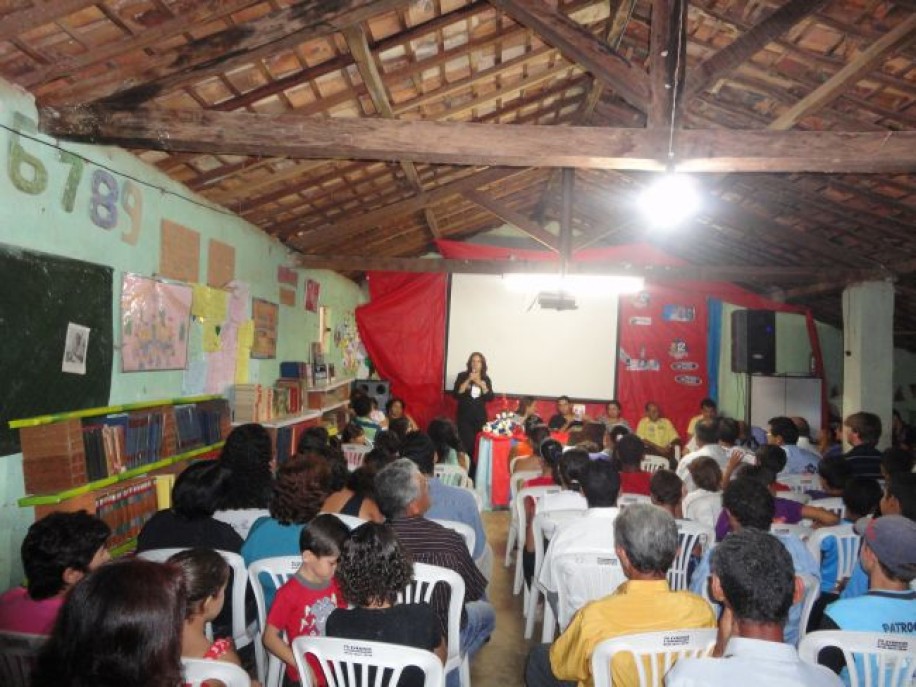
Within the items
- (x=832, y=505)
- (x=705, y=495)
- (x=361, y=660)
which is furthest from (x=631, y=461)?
(x=361, y=660)

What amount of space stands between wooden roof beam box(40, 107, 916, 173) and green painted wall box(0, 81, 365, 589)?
37 centimetres

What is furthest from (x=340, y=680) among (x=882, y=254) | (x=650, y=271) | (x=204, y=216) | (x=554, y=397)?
(x=554, y=397)

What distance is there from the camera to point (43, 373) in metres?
3.19

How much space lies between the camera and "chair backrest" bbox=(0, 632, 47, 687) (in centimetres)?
186

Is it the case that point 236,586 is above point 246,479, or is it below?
below

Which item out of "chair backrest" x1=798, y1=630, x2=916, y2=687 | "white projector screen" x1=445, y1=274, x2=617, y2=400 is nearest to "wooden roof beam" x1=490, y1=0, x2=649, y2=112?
"chair backrest" x1=798, y1=630, x2=916, y2=687

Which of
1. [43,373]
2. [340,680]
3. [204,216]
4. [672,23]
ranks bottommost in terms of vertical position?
[340,680]

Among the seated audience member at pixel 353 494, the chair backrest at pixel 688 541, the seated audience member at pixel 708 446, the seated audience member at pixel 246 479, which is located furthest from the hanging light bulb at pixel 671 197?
the seated audience member at pixel 246 479

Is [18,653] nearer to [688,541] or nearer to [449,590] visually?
[449,590]

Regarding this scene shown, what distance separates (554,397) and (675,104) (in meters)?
6.39

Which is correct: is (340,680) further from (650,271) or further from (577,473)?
(650,271)

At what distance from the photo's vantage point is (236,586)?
2545 mm

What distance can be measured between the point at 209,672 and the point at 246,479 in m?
1.74

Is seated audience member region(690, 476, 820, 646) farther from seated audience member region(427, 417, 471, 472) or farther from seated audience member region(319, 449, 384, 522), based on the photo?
seated audience member region(427, 417, 471, 472)
